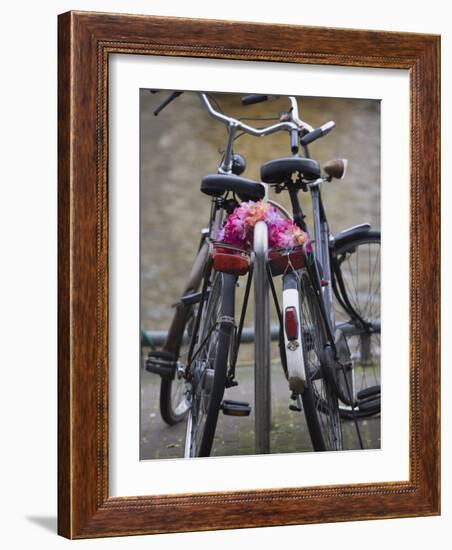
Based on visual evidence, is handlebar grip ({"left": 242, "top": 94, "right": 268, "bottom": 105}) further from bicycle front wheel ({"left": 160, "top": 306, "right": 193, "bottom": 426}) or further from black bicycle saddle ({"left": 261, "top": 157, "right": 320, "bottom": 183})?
bicycle front wheel ({"left": 160, "top": 306, "right": 193, "bottom": 426})

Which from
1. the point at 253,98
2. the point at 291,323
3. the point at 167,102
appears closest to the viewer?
the point at 167,102

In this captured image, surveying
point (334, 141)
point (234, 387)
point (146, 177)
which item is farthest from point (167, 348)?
point (334, 141)

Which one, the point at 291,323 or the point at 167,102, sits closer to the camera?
the point at 167,102

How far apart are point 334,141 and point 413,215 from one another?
0.34 metres

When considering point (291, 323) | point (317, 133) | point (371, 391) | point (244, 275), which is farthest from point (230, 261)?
point (371, 391)

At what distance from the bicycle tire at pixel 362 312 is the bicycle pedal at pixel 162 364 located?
560 mm

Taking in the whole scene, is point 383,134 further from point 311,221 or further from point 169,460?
point 169,460

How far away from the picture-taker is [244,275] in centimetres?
378

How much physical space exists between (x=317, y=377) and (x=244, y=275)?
400 mm

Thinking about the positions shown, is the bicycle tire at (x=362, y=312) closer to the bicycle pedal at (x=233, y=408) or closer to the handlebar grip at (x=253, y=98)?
the bicycle pedal at (x=233, y=408)

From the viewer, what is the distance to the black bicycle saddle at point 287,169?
149 inches

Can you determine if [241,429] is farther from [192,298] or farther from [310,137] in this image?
[310,137]

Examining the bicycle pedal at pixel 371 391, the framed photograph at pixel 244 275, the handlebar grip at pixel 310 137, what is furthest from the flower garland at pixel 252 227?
the bicycle pedal at pixel 371 391

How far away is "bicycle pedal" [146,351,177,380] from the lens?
364 centimetres
